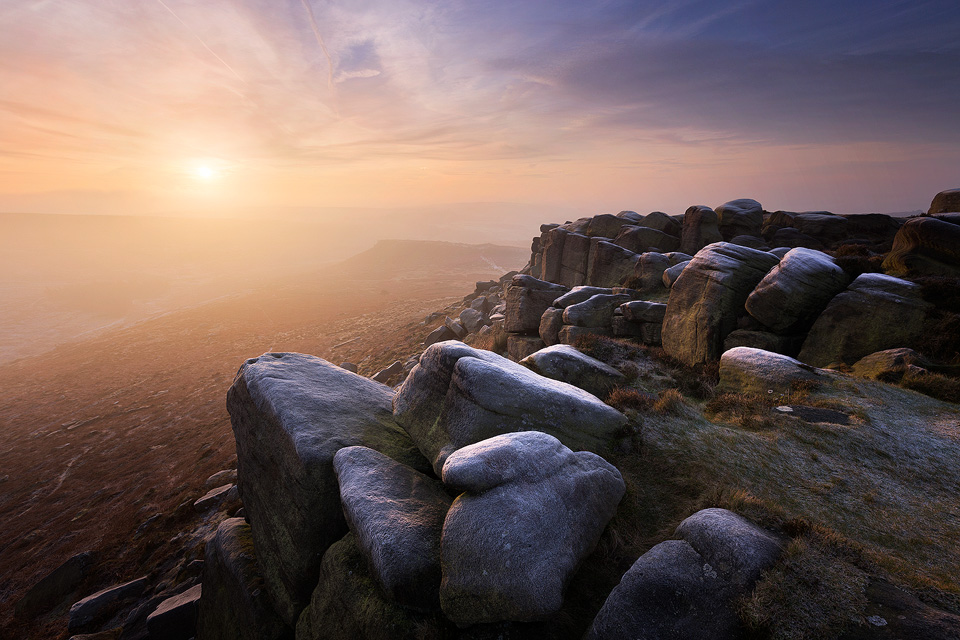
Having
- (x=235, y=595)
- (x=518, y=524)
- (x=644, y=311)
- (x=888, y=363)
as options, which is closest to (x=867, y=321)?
(x=888, y=363)

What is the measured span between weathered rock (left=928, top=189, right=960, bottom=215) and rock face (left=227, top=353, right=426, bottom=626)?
3996 centimetres

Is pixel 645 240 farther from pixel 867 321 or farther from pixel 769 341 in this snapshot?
pixel 867 321

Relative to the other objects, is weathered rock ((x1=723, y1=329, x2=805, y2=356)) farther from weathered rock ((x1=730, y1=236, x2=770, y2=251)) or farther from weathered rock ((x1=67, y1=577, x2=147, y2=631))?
weathered rock ((x1=67, y1=577, x2=147, y2=631))

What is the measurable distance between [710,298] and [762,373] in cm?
457

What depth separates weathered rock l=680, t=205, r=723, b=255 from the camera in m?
33.4

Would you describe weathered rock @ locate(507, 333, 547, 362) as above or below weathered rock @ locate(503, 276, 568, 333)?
below

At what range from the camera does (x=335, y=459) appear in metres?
8.93

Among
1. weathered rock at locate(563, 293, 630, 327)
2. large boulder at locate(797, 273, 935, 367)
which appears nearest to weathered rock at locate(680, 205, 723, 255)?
weathered rock at locate(563, 293, 630, 327)

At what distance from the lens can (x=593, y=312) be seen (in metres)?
22.0

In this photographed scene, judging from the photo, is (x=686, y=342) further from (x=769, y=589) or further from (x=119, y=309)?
(x=119, y=309)

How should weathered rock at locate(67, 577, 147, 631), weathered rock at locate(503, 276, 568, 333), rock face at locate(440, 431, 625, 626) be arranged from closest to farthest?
1. rock face at locate(440, 431, 625, 626)
2. weathered rock at locate(67, 577, 147, 631)
3. weathered rock at locate(503, 276, 568, 333)

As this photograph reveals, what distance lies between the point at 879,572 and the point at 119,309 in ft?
425

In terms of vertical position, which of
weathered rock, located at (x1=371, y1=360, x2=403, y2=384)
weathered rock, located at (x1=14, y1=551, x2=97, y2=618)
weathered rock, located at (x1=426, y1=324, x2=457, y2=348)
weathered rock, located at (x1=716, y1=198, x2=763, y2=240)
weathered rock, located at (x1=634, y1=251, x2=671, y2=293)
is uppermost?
weathered rock, located at (x1=716, y1=198, x2=763, y2=240)

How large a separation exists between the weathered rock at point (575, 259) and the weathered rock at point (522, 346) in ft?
42.9
